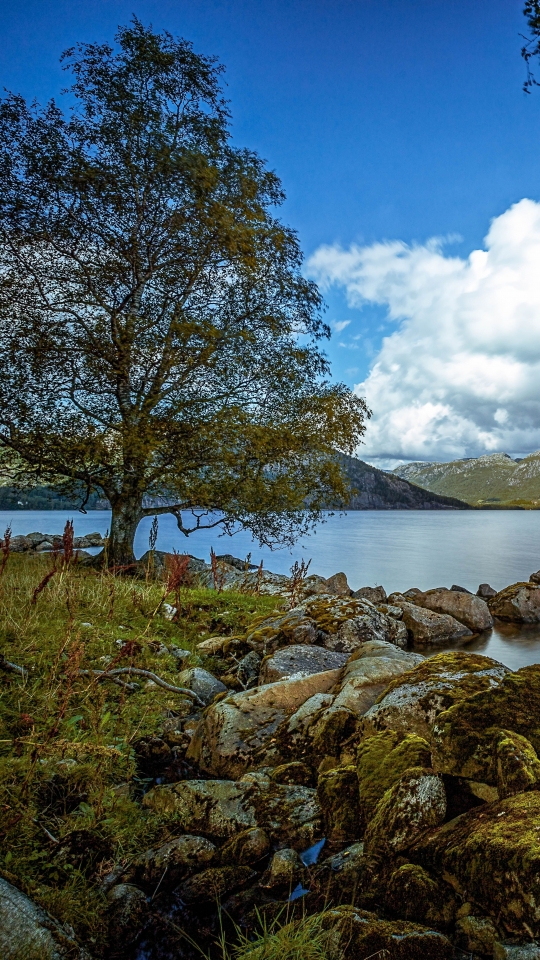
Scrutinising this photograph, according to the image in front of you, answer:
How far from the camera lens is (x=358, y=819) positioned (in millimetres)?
3658

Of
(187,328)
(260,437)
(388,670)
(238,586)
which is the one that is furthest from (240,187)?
(388,670)

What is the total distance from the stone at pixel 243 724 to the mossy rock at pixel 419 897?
7.51 ft

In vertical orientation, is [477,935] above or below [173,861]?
above

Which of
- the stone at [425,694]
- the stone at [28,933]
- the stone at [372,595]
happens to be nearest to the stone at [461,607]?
the stone at [372,595]

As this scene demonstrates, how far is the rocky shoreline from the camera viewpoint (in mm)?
2545

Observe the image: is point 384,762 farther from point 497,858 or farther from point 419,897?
point 497,858

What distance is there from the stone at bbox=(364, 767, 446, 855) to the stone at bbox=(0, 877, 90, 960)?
71.1 inches

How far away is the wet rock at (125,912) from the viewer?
3.01 m

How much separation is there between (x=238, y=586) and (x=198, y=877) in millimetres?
10964

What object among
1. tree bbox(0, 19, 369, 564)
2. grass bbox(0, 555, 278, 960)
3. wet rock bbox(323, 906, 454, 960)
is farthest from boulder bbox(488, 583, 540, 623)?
wet rock bbox(323, 906, 454, 960)

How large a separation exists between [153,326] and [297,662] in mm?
10721

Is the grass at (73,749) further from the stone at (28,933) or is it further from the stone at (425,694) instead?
the stone at (425,694)

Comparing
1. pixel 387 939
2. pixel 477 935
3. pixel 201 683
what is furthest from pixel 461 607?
pixel 387 939

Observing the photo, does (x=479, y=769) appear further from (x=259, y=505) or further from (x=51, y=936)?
(x=259, y=505)
